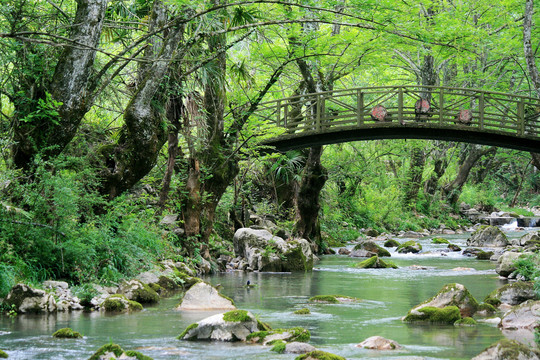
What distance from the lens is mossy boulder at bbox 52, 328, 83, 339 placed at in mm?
6770

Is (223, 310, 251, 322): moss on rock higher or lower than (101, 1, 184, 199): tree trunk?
lower

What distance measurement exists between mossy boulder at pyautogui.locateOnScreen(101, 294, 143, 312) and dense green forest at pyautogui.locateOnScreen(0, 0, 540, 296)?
2.93ft

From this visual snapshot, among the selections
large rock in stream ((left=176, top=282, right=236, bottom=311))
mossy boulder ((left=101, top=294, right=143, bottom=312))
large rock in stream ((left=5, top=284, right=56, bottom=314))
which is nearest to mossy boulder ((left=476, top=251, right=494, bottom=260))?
large rock in stream ((left=176, top=282, right=236, bottom=311))

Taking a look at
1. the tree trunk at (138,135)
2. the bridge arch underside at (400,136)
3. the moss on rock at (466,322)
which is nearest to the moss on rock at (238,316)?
the moss on rock at (466,322)

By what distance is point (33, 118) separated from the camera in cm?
977

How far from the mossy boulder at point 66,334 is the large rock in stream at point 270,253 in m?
8.01

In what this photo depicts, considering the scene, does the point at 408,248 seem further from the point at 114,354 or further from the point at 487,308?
the point at 114,354

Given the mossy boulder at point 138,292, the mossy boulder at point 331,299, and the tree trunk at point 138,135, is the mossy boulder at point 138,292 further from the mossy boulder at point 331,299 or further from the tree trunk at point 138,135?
the mossy boulder at point 331,299

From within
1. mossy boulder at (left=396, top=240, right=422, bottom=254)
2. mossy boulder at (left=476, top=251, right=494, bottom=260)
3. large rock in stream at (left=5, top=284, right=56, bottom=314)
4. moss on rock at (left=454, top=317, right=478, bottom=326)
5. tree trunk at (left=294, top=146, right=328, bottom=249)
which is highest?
tree trunk at (left=294, top=146, right=328, bottom=249)

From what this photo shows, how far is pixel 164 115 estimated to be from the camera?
38.3 ft

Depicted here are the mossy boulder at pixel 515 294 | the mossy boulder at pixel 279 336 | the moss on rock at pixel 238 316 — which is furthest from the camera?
the mossy boulder at pixel 515 294

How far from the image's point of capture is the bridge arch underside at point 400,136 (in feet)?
58.3

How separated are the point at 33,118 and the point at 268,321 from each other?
183 inches

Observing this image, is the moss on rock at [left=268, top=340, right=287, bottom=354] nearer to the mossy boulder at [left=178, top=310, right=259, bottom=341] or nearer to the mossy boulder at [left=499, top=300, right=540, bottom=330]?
the mossy boulder at [left=178, top=310, right=259, bottom=341]
